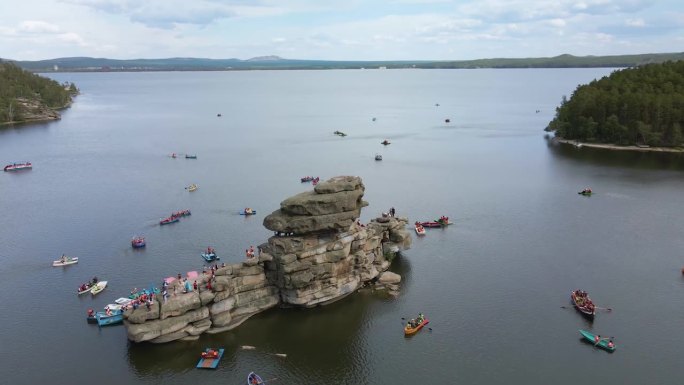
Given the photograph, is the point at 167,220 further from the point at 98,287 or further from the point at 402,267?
the point at 402,267

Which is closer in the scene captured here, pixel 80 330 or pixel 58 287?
pixel 80 330

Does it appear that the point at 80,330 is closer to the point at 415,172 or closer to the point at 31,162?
the point at 415,172

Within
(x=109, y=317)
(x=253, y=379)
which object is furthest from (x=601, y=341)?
(x=109, y=317)

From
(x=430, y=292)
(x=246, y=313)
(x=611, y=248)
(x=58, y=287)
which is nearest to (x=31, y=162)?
(x=58, y=287)

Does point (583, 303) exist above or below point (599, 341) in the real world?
above

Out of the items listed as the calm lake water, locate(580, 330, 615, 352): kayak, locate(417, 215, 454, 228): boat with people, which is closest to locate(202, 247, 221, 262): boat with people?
the calm lake water

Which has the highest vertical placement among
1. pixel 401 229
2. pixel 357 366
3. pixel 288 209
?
pixel 288 209

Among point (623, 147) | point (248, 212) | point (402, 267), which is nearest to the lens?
point (402, 267)
